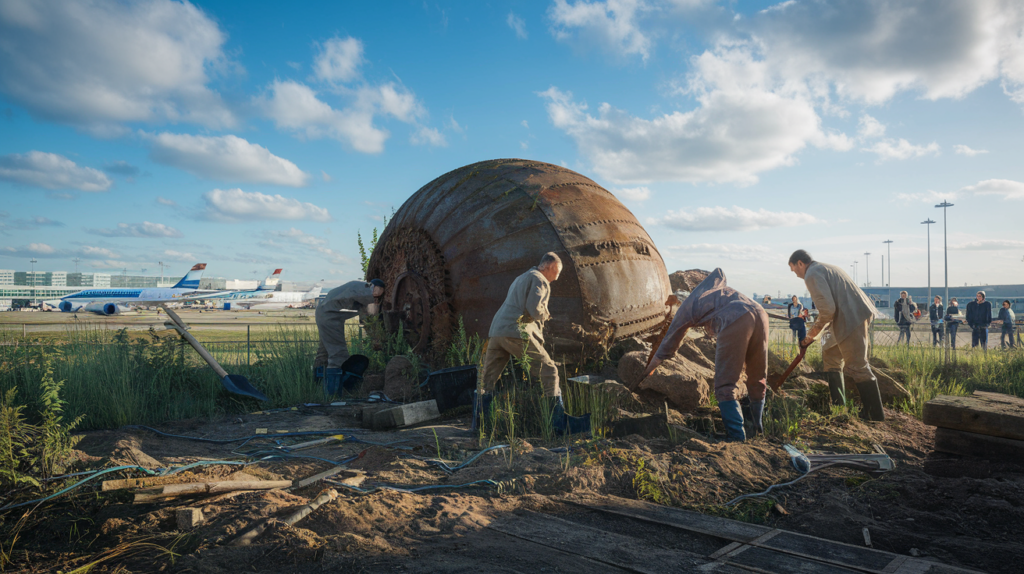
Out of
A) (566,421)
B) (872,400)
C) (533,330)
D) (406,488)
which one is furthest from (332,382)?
(872,400)

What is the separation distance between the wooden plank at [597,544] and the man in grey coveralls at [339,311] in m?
5.12

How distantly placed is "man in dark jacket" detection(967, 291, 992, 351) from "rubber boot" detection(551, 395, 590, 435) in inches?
541

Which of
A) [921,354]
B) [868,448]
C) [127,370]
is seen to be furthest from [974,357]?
[127,370]

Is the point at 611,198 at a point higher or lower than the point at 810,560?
higher

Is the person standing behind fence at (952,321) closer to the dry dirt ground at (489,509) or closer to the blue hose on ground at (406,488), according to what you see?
the dry dirt ground at (489,509)

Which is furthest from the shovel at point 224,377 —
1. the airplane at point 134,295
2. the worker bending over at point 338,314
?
the airplane at point 134,295

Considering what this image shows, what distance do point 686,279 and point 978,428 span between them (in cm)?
555

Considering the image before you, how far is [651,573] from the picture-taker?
239cm

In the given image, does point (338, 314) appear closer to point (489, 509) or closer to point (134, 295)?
point (489, 509)

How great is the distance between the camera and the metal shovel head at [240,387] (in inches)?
276

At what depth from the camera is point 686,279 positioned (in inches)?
384

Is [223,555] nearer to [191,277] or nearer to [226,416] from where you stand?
[226,416]

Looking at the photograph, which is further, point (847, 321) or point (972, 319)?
point (972, 319)

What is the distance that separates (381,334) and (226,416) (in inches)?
86.0
